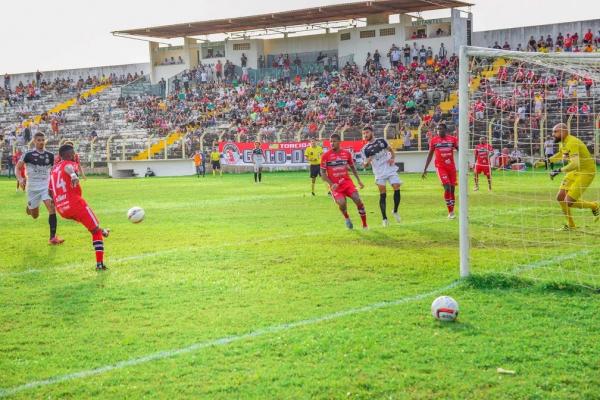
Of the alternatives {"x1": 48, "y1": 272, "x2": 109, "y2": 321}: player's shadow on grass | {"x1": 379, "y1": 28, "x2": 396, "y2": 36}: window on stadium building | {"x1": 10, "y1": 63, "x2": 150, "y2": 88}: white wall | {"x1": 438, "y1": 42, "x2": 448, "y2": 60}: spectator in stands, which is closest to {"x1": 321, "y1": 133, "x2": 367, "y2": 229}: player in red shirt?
{"x1": 48, "y1": 272, "x2": 109, "y2": 321}: player's shadow on grass

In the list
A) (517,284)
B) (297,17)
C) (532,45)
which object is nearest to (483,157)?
(517,284)

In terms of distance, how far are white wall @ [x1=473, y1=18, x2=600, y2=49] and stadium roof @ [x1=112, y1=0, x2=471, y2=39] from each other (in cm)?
252

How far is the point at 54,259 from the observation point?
40.0 feet

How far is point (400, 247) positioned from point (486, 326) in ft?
16.8

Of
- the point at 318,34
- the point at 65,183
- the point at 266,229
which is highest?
the point at 318,34

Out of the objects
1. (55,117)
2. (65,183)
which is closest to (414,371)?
(65,183)

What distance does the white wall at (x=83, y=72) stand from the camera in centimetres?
6272

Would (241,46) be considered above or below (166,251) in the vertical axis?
above

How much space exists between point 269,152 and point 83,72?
2848 centimetres

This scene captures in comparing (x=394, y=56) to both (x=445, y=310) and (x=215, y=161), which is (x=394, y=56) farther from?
(x=445, y=310)

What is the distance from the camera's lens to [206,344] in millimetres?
6734

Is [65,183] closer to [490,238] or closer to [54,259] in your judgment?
[54,259]

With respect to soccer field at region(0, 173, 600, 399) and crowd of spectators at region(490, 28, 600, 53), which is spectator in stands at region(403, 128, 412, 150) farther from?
soccer field at region(0, 173, 600, 399)

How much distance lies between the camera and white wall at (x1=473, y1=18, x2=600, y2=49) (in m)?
43.9
